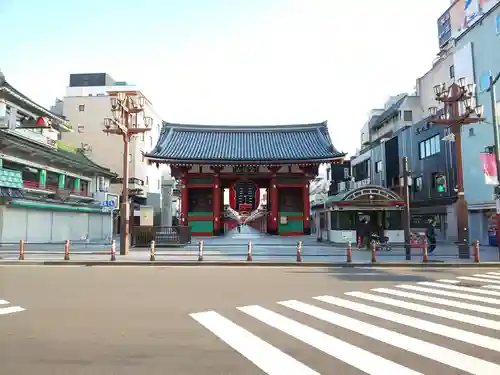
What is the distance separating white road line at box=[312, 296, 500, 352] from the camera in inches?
231

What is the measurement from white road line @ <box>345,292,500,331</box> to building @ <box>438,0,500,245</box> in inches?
792

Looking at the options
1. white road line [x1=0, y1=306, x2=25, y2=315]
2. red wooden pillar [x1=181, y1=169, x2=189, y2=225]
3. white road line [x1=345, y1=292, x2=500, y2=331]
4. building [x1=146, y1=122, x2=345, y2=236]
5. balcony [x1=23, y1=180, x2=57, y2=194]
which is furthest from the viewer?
red wooden pillar [x1=181, y1=169, x2=189, y2=225]

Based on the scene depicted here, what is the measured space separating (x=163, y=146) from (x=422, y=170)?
74.9 ft

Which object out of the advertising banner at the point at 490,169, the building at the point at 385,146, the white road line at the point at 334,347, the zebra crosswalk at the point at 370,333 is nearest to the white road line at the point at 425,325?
the zebra crosswalk at the point at 370,333

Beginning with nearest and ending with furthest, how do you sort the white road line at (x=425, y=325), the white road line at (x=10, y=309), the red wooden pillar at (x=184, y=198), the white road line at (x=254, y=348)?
the white road line at (x=254, y=348) → the white road line at (x=425, y=325) → the white road line at (x=10, y=309) → the red wooden pillar at (x=184, y=198)

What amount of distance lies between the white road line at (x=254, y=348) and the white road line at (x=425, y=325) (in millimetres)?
2705

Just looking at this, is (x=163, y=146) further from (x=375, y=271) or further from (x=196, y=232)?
(x=375, y=271)

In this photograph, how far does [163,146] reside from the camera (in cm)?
3362

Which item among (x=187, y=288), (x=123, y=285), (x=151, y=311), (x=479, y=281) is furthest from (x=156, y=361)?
(x=479, y=281)

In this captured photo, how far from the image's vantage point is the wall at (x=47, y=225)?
86.1ft

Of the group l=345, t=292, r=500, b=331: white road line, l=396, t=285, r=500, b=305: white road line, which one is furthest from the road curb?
l=345, t=292, r=500, b=331: white road line

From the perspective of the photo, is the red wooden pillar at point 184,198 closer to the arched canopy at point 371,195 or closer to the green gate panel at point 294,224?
the green gate panel at point 294,224

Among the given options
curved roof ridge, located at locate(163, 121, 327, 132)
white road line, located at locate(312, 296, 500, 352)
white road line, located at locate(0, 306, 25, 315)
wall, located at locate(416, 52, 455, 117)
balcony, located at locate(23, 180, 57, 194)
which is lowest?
white road line, located at locate(312, 296, 500, 352)

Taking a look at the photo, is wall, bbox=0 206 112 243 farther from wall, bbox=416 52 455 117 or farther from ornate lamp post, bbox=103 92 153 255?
wall, bbox=416 52 455 117
